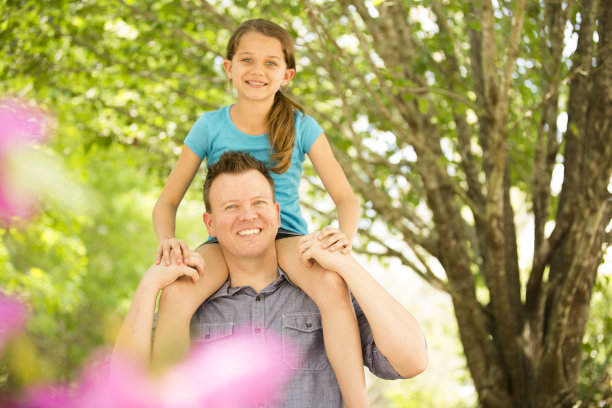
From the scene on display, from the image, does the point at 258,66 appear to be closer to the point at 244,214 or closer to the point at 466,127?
the point at 244,214

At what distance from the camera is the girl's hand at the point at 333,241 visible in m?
2.34

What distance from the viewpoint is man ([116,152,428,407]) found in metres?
2.23

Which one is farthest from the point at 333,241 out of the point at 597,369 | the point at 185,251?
the point at 597,369

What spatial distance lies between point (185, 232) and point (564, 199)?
12629mm

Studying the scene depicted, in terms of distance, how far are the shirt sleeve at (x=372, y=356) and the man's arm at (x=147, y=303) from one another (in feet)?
2.11

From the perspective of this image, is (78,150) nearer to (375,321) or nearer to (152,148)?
(152,148)

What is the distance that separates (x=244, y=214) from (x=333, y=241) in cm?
35

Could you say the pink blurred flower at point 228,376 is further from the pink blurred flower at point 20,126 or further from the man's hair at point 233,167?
the man's hair at point 233,167

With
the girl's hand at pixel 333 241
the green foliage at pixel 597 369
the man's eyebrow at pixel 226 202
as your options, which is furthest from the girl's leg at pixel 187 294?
the green foliage at pixel 597 369

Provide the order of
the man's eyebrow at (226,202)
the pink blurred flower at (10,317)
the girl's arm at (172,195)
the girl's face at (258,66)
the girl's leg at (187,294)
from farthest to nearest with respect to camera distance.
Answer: the girl's face at (258,66)
the girl's arm at (172,195)
the man's eyebrow at (226,202)
the girl's leg at (187,294)
the pink blurred flower at (10,317)

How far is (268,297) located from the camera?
253 cm

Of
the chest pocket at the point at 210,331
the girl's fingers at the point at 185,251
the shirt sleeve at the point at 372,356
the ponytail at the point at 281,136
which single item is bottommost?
the shirt sleeve at the point at 372,356

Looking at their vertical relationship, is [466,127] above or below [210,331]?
above

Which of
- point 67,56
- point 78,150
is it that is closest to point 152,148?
point 67,56
